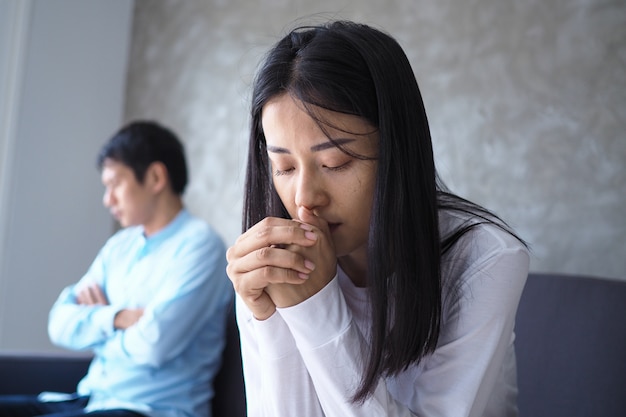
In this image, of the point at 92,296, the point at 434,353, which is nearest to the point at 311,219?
the point at 434,353

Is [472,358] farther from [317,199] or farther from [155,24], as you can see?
[155,24]

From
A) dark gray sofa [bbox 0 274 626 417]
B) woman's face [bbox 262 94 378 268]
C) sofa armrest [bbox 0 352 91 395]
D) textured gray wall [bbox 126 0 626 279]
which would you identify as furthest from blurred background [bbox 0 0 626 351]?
woman's face [bbox 262 94 378 268]

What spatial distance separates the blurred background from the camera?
163 cm

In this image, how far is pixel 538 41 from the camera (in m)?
1.72

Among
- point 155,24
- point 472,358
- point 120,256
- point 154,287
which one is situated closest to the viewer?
point 472,358

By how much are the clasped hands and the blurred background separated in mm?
914

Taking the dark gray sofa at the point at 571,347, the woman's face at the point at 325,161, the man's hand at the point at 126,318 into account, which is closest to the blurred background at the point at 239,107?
the dark gray sofa at the point at 571,347

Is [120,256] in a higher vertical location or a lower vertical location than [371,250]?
lower

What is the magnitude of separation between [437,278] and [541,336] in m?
0.59

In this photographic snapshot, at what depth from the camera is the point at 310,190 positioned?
3.19 ft

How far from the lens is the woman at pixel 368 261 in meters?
0.93

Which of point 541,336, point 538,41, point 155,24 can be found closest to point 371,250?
point 541,336

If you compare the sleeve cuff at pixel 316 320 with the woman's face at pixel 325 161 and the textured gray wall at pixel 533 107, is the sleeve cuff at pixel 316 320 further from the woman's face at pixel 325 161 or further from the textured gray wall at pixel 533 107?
the textured gray wall at pixel 533 107

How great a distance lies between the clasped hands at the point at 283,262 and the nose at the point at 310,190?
0.03 metres
